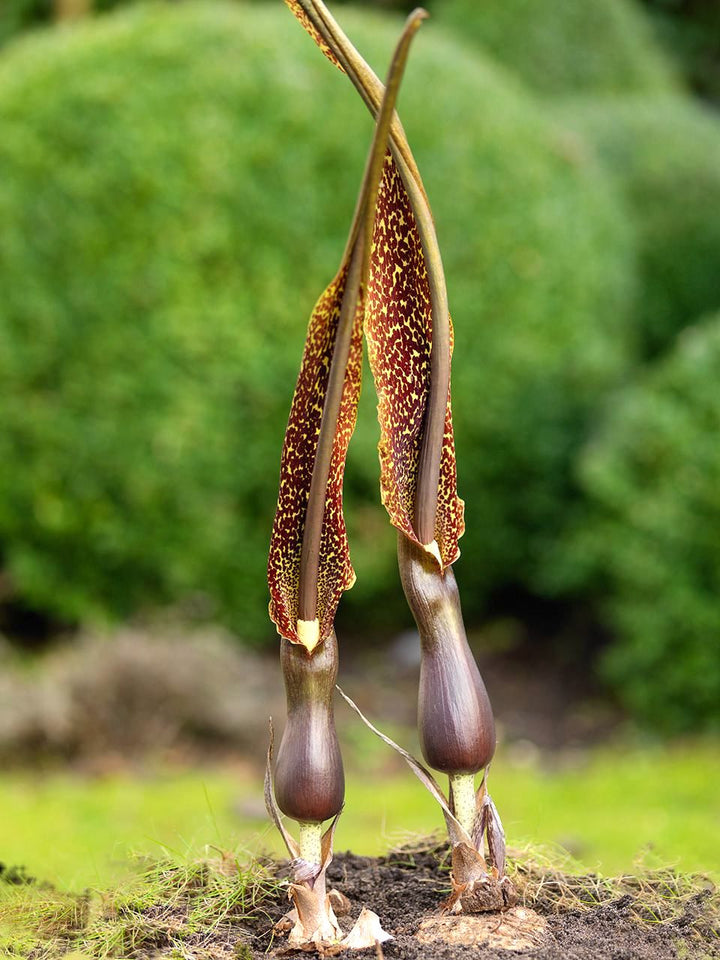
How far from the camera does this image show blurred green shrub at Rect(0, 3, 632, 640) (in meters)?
5.31

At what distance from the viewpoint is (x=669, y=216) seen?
716 cm

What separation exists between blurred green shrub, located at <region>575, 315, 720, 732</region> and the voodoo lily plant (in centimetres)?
335

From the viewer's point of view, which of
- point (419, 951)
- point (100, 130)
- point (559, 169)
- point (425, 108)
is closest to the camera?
point (419, 951)

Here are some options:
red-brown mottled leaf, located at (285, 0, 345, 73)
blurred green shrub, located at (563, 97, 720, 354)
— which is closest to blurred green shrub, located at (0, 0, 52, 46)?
blurred green shrub, located at (563, 97, 720, 354)

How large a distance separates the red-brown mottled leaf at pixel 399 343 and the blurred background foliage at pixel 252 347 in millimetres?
3400

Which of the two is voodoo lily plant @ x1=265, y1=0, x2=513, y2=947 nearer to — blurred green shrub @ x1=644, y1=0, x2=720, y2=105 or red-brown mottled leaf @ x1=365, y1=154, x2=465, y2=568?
red-brown mottled leaf @ x1=365, y1=154, x2=465, y2=568

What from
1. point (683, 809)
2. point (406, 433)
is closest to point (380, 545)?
point (683, 809)

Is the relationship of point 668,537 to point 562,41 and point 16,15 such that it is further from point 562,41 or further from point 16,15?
point 16,15

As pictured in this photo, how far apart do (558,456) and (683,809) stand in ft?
7.40

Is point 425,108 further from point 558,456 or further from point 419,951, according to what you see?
point 419,951

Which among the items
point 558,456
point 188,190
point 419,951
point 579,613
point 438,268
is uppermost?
point 188,190

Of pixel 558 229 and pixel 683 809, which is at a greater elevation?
pixel 558 229

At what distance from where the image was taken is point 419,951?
4.83ft

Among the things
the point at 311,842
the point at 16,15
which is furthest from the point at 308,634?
the point at 16,15
